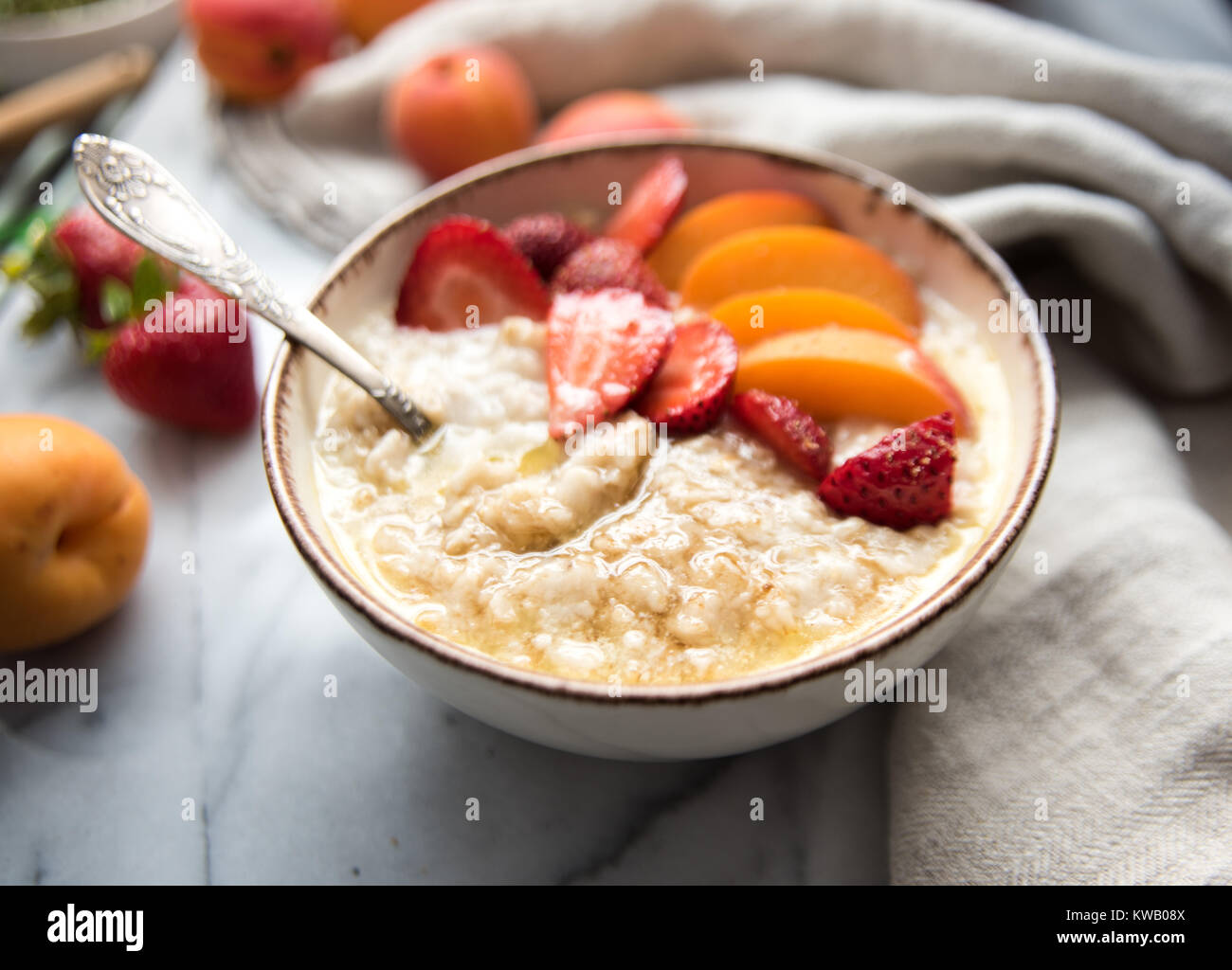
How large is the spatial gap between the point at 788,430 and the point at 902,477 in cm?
16

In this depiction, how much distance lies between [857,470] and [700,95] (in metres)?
1.21

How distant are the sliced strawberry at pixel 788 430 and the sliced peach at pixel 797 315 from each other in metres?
0.13

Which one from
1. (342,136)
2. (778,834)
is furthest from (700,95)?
(778,834)

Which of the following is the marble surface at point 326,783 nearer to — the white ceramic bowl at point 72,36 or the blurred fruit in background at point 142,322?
the blurred fruit in background at point 142,322

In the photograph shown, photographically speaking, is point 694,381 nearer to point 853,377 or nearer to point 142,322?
point 853,377

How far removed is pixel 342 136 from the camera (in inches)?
87.1

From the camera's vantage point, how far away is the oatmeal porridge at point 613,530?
1.10 m

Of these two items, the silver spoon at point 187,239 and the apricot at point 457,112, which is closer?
the silver spoon at point 187,239

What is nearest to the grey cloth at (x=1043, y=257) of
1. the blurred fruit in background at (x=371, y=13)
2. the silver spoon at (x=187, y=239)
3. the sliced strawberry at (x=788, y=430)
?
the blurred fruit in background at (x=371, y=13)

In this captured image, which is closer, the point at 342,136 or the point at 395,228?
the point at 395,228

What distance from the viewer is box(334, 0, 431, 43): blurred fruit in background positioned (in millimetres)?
2389

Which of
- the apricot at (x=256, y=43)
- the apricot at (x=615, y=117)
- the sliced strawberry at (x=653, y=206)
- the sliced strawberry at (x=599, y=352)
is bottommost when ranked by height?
the sliced strawberry at (x=599, y=352)

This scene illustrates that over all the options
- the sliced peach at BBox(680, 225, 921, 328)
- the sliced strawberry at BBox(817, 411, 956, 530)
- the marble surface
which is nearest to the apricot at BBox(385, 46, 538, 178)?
the sliced peach at BBox(680, 225, 921, 328)
